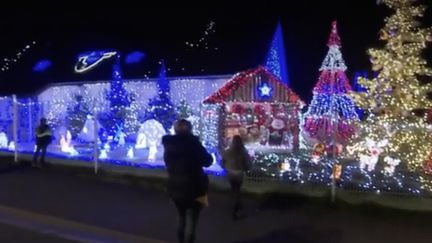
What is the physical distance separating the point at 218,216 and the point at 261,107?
8.82 metres

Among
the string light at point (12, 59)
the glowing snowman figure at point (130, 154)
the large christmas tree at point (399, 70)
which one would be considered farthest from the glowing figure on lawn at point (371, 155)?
the string light at point (12, 59)

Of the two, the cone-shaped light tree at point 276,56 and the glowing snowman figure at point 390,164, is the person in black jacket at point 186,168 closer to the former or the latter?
the glowing snowman figure at point 390,164

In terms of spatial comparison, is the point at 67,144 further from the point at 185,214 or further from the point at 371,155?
the point at 185,214

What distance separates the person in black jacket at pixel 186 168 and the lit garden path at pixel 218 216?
1694 mm

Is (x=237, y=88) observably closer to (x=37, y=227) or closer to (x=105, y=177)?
(x=105, y=177)

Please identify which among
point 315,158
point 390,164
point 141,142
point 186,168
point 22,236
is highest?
point 186,168

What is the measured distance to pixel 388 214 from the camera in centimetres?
1141

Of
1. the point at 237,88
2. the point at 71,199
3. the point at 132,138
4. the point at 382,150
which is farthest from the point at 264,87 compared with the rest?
the point at 71,199

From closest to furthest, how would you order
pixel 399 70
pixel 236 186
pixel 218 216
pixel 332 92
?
pixel 236 186 < pixel 218 216 < pixel 399 70 < pixel 332 92

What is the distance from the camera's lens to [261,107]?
19.4 m

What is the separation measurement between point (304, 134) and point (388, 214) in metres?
10.2

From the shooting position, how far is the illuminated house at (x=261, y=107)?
60.1ft

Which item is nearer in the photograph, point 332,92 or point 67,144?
point 67,144

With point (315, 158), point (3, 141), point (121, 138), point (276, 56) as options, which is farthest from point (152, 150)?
point (276, 56)
